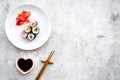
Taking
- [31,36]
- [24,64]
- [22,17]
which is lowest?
[24,64]

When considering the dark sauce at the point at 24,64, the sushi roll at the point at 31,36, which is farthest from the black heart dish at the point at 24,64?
the sushi roll at the point at 31,36

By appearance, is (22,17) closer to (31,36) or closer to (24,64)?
(31,36)

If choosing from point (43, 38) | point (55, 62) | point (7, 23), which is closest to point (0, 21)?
point (7, 23)

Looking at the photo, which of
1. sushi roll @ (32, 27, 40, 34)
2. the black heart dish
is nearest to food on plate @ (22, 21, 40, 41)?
sushi roll @ (32, 27, 40, 34)

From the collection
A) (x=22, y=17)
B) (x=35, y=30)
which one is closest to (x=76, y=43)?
(x=35, y=30)

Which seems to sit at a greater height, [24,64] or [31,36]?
[31,36]
